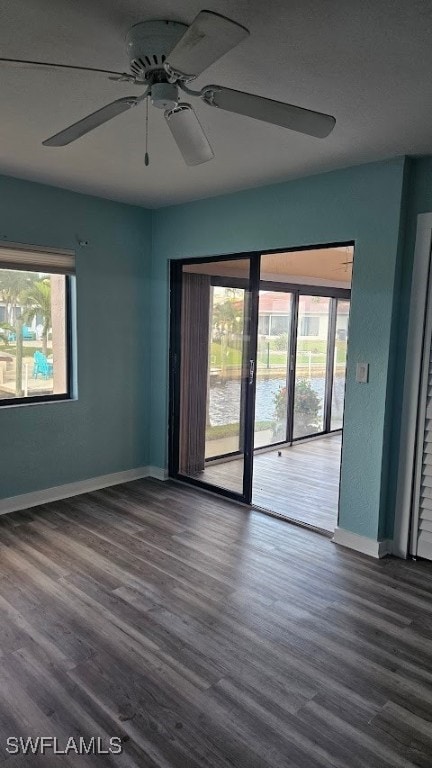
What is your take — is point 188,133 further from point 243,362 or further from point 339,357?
point 339,357

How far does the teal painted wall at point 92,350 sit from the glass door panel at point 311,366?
2428mm

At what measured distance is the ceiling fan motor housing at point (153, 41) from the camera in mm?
1732

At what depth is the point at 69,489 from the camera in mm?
4324

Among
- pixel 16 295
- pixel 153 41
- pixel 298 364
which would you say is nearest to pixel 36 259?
pixel 16 295

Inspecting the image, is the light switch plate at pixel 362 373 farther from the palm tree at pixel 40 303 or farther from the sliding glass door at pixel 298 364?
the palm tree at pixel 40 303

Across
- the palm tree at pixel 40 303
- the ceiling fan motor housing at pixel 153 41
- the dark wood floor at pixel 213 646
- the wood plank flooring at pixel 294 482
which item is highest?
the ceiling fan motor housing at pixel 153 41

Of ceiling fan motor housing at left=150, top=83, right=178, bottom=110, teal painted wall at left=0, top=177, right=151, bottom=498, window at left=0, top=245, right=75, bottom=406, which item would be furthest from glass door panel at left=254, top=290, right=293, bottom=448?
ceiling fan motor housing at left=150, top=83, right=178, bottom=110

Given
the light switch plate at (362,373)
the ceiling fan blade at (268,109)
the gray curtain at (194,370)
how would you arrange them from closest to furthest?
the ceiling fan blade at (268,109)
the light switch plate at (362,373)
the gray curtain at (194,370)

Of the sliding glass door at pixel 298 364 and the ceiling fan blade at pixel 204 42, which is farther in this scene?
the sliding glass door at pixel 298 364

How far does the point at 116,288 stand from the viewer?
14.8ft

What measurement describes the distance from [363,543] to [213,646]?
1437 millimetres

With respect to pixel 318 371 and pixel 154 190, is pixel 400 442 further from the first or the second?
pixel 318 371

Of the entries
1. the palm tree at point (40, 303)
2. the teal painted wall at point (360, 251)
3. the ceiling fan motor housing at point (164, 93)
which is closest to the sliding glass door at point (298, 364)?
the teal painted wall at point (360, 251)

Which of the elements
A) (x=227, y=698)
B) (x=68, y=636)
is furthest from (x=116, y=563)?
(x=227, y=698)
